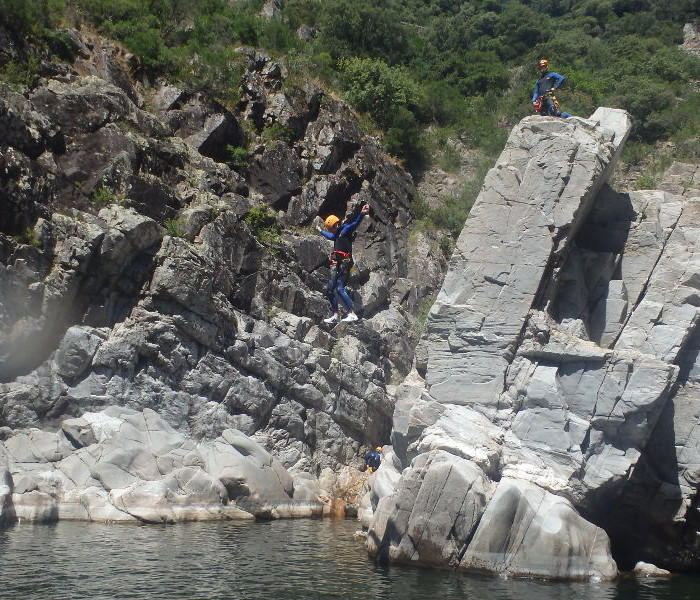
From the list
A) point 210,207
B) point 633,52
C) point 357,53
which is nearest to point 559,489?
point 210,207

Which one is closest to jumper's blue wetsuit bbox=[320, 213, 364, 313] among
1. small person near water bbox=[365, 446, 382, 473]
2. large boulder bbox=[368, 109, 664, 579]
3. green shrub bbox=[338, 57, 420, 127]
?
small person near water bbox=[365, 446, 382, 473]

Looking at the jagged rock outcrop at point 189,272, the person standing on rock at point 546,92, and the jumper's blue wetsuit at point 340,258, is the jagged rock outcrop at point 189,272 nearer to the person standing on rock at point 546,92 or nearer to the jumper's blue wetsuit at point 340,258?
the jumper's blue wetsuit at point 340,258

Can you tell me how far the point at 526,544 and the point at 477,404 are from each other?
3336 mm

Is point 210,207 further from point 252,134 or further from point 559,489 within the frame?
point 559,489

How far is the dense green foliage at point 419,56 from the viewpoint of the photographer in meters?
29.4

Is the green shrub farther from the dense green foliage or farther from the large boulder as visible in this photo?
the large boulder

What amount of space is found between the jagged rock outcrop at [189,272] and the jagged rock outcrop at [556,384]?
6367 mm

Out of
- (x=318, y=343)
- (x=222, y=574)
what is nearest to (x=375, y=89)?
(x=318, y=343)

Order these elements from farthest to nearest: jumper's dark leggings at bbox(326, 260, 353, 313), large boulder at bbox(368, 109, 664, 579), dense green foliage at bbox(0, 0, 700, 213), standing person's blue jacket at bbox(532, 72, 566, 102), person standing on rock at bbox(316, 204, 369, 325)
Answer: dense green foliage at bbox(0, 0, 700, 213) < jumper's dark leggings at bbox(326, 260, 353, 313) < person standing on rock at bbox(316, 204, 369, 325) < standing person's blue jacket at bbox(532, 72, 566, 102) < large boulder at bbox(368, 109, 664, 579)

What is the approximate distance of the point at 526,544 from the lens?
1359 centimetres

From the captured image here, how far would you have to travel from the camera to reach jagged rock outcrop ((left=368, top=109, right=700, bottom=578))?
13758mm

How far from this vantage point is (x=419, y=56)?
43.8m

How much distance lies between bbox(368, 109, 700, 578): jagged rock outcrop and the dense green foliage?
48.0 feet

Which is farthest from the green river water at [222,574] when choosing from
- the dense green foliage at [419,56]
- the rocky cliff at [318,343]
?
the dense green foliage at [419,56]
